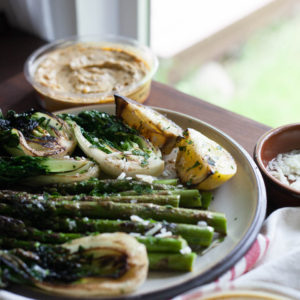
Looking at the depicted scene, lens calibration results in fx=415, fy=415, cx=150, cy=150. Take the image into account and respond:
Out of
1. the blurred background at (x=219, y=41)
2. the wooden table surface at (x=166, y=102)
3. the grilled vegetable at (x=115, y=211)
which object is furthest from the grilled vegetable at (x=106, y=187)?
the blurred background at (x=219, y=41)

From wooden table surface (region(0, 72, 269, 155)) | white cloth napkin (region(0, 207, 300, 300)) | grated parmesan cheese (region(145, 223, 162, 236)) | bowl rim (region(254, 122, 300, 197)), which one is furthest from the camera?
wooden table surface (region(0, 72, 269, 155))

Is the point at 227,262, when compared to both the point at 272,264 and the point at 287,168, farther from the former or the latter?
the point at 287,168

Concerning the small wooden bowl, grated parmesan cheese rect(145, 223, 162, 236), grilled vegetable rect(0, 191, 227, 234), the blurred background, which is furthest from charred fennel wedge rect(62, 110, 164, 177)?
the blurred background

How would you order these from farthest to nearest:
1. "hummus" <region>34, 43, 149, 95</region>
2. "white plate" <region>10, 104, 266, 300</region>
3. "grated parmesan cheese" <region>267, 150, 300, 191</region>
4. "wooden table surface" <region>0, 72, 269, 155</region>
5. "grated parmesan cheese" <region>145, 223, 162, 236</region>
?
"hummus" <region>34, 43, 149, 95</region>, "wooden table surface" <region>0, 72, 269, 155</region>, "grated parmesan cheese" <region>267, 150, 300, 191</region>, "grated parmesan cheese" <region>145, 223, 162, 236</region>, "white plate" <region>10, 104, 266, 300</region>

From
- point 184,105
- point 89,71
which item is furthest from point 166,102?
point 89,71

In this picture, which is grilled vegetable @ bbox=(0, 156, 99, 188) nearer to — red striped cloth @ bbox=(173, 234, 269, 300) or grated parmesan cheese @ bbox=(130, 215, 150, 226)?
grated parmesan cheese @ bbox=(130, 215, 150, 226)

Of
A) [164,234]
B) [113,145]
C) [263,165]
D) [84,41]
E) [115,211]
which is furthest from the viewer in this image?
[84,41]
